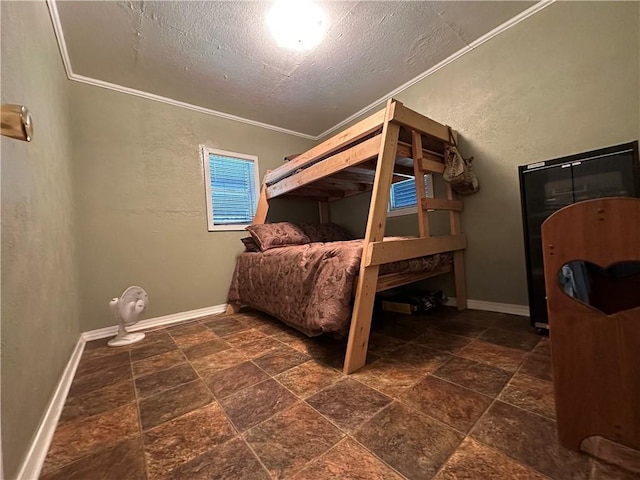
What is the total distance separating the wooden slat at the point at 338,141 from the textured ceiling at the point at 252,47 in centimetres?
84

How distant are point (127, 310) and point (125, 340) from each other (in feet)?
0.82

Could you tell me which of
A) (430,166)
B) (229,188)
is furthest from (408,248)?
(229,188)

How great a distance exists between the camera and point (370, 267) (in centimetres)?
143

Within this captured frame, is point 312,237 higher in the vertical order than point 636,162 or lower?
lower

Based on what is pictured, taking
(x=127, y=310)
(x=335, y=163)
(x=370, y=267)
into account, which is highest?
(x=335, y=163)

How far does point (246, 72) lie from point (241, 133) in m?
0.90

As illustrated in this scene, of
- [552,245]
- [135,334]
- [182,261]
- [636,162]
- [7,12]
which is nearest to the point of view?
[552,245]

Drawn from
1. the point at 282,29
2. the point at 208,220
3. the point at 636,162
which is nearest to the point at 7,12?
the point at 282,29

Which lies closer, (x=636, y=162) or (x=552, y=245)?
(x=552, y=245)

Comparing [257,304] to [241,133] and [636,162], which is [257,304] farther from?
[636,162]

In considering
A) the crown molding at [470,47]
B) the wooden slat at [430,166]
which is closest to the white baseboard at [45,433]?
the wooden slat at [430,166]

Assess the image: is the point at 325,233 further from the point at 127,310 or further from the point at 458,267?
the point at 127,310

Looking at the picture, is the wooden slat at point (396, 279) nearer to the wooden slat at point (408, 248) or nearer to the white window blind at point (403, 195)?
the wooden slat at point (408, 248)

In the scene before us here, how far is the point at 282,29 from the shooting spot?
1823mm
